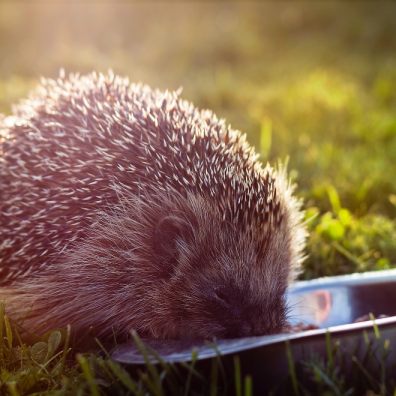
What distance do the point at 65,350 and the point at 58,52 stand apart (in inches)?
214

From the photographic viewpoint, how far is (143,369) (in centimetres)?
168

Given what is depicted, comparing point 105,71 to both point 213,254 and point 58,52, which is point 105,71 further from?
point 213,254

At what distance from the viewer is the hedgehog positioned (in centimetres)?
220

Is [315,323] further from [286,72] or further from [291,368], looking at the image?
[286,72]

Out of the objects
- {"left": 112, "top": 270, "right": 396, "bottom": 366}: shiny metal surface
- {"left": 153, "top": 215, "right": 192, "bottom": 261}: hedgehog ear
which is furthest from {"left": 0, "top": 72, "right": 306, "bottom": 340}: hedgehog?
{"left": 112, "top": 270, "right": 396, "bottom": 366}: shiny metal surface

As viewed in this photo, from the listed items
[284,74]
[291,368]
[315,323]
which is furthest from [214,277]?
[284,74]

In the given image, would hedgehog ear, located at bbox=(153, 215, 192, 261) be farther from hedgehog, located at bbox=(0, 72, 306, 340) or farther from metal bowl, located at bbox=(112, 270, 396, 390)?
metal bowl, located at bbox=(112, 270, 396, 390)

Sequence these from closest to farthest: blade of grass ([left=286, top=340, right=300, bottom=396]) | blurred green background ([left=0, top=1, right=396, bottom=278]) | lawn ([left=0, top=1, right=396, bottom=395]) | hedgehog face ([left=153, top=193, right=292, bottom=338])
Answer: blade of grass ([left=286, top=340, right=300, bottom=396]), hedgehog face ([left=153, top=193, right=292, bottom=338]), lawn ([left=0, top=1, right=396, bottom=395]), blurred green background ([left=0, top=1, right=396, bottom=278])

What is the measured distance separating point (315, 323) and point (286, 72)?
4879 millimetres

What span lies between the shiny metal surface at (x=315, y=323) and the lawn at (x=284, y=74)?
275mm

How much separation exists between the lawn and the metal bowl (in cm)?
25

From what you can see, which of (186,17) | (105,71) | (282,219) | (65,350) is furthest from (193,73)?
(65,350)

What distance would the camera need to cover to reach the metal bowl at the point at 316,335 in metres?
1.59

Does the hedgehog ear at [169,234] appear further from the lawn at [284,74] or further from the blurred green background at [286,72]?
the blurred green background at [286,72]
